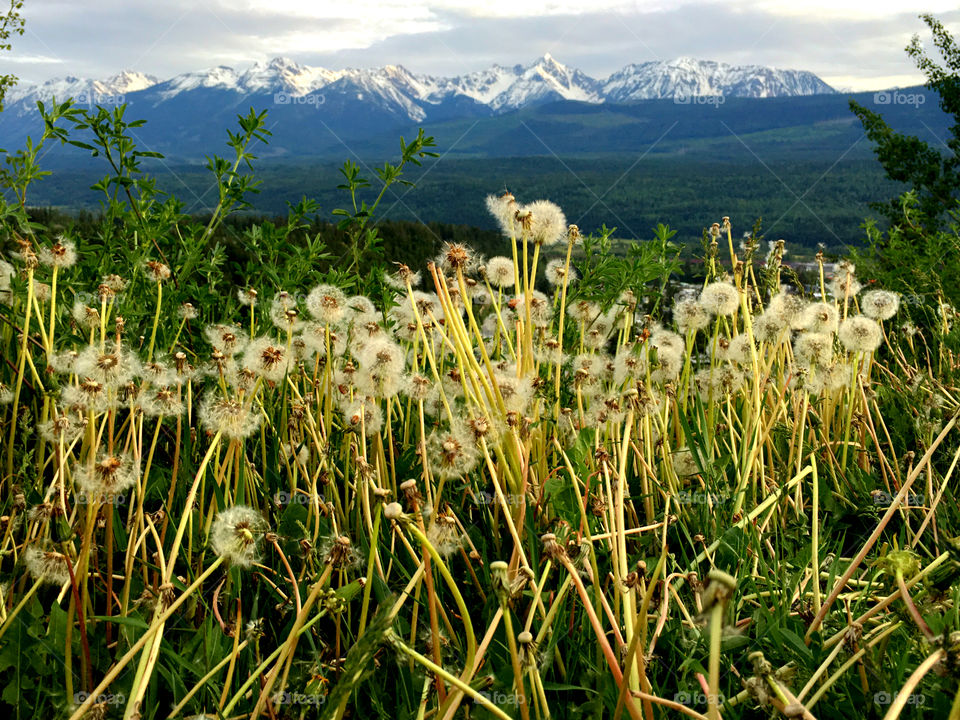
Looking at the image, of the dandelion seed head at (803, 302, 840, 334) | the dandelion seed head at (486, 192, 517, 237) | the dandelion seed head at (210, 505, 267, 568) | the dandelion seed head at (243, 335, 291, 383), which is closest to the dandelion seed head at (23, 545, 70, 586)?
the dandelion seed head at (210, 505, 267, 568)

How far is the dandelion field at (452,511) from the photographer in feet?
5.04

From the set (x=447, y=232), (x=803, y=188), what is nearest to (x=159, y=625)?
(x=447, y=232)

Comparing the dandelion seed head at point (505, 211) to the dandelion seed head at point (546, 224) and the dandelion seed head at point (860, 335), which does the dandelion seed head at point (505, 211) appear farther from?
the dandelion seed head at point (860, 335)

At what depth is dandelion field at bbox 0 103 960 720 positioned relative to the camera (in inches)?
60.5

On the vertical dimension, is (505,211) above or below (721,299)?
above

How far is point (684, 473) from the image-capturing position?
2.81 metres

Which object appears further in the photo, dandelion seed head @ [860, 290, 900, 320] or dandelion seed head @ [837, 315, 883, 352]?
dandelion seed head @ [860, 290, 900, 320]

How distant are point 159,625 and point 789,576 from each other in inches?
74.0

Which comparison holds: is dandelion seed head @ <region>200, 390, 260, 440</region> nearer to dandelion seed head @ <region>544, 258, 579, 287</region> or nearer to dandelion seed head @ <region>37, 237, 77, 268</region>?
dandelion seed head @ <region>37, 237, 77, 268</region>

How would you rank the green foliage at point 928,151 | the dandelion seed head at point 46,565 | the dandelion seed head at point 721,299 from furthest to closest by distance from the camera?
1. the green foliage at point 928,151
2. the dandelion seed head at point 721,299
3. the dandelion seed head at point 46,565

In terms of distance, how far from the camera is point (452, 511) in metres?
2.21

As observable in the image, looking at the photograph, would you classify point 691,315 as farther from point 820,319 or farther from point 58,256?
point 58,256

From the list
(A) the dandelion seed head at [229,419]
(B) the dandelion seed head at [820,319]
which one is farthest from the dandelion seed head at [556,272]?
(A) the dandelion seed head at [229,419]

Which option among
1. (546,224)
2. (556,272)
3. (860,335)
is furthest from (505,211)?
(860,335)
